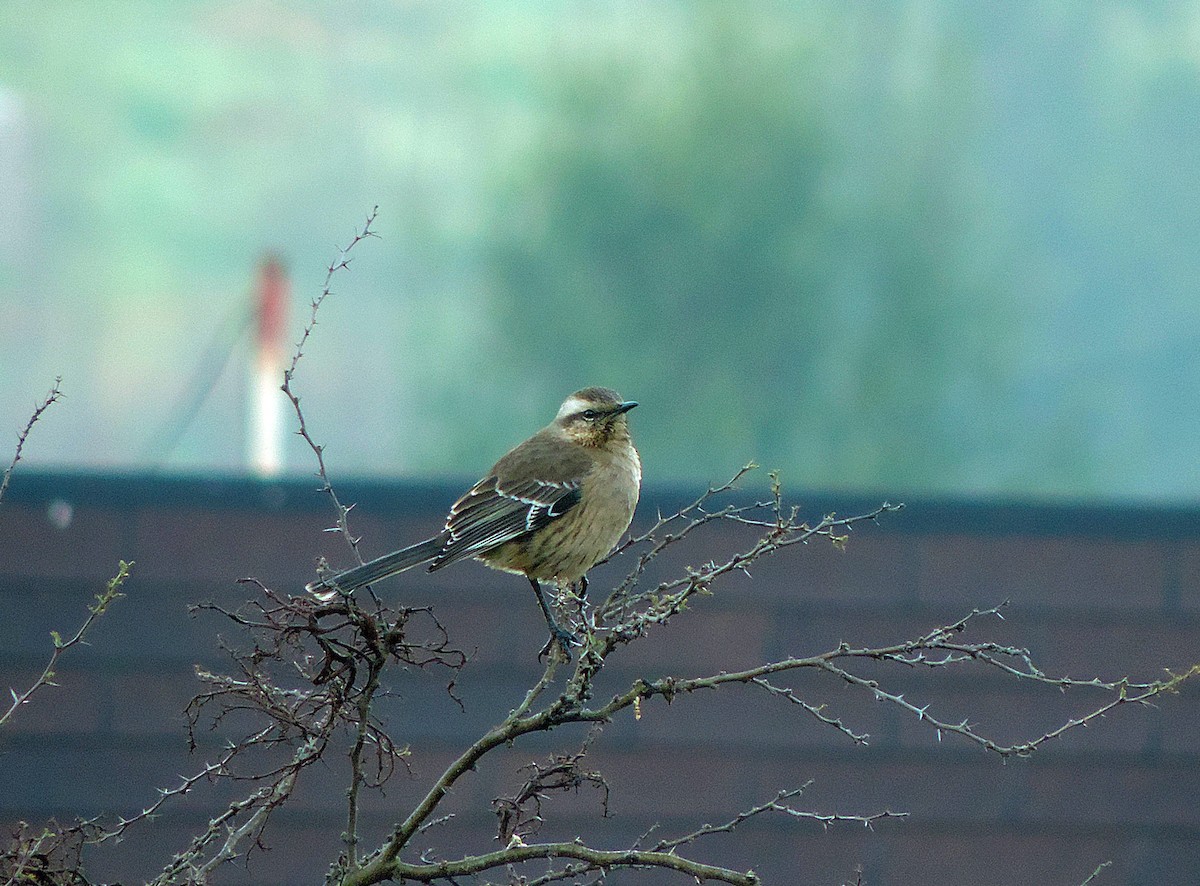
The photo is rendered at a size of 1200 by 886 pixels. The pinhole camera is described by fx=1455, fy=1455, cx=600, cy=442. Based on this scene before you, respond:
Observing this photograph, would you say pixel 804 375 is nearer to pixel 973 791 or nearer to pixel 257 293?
pixel 257 293

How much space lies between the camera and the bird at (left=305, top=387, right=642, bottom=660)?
11.4ft

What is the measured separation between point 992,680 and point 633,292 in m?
17.0

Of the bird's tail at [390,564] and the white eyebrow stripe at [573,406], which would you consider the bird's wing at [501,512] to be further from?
the white eyebrow stripe at [573,406]

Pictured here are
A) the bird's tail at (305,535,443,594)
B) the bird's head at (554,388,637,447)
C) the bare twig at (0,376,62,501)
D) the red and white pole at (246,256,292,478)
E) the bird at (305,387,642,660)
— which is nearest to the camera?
the bare twig at (0,376,62,501)

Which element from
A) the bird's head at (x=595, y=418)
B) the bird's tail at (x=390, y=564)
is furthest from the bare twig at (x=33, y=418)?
the bird's head at (x=595, y=418)

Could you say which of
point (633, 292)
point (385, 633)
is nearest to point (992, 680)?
point (385, 633)

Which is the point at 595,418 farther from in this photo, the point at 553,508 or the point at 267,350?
the point at 267,350

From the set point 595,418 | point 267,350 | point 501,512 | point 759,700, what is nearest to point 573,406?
point 595,418

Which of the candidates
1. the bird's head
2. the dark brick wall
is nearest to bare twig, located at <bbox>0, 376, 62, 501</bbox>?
the bird's head

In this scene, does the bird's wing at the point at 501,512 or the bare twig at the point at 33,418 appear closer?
the bare twig at the point at 33,418

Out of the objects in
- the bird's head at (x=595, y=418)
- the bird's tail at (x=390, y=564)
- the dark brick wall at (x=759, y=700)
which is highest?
the bird's head at (x=595, y=418)

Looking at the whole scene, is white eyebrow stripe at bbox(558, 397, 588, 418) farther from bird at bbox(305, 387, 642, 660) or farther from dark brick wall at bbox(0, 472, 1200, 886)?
dark brick wall at bbox(0, 472, 1200, 886)

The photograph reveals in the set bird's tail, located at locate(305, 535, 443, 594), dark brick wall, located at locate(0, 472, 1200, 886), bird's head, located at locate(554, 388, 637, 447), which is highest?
bird's head, located at locate(554, 388, 637, 447)

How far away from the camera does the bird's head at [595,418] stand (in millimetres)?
3975
